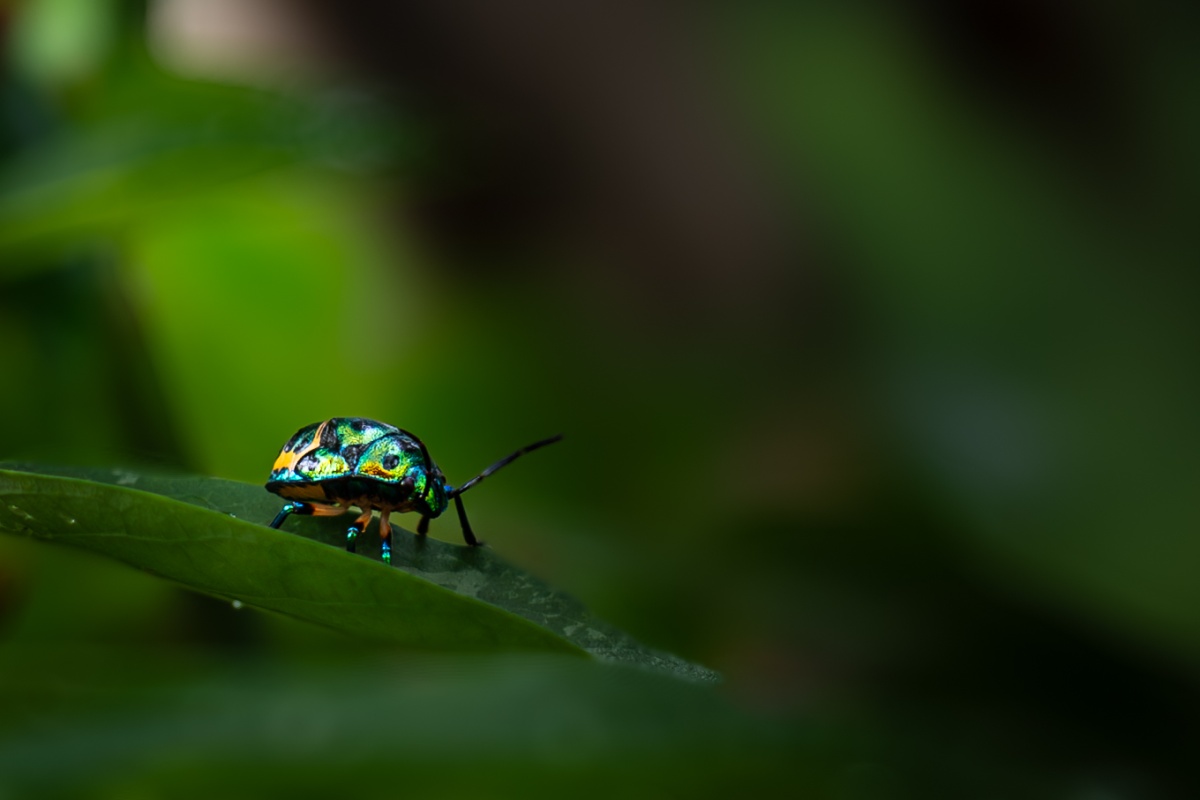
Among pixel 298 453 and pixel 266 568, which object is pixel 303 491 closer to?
pixel 298 453


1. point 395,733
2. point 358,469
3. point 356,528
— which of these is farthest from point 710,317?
point 395,733

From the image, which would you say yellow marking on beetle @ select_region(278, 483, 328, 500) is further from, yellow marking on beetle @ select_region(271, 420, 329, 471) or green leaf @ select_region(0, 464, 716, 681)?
green leaf @ select_region(0, 464, 716, 681)

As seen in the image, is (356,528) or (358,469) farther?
(358,469)

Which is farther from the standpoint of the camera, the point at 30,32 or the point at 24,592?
the point at 30,32

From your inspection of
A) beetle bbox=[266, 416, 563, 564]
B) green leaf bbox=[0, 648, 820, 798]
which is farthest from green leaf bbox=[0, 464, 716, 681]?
beetle bbox=[266, 416, 563, 564]

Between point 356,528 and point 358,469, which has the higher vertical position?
point 358,469

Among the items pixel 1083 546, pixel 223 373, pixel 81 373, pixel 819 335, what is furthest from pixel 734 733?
pixel 819 335

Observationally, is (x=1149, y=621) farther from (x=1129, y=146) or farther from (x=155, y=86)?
(x=155, y=86)
